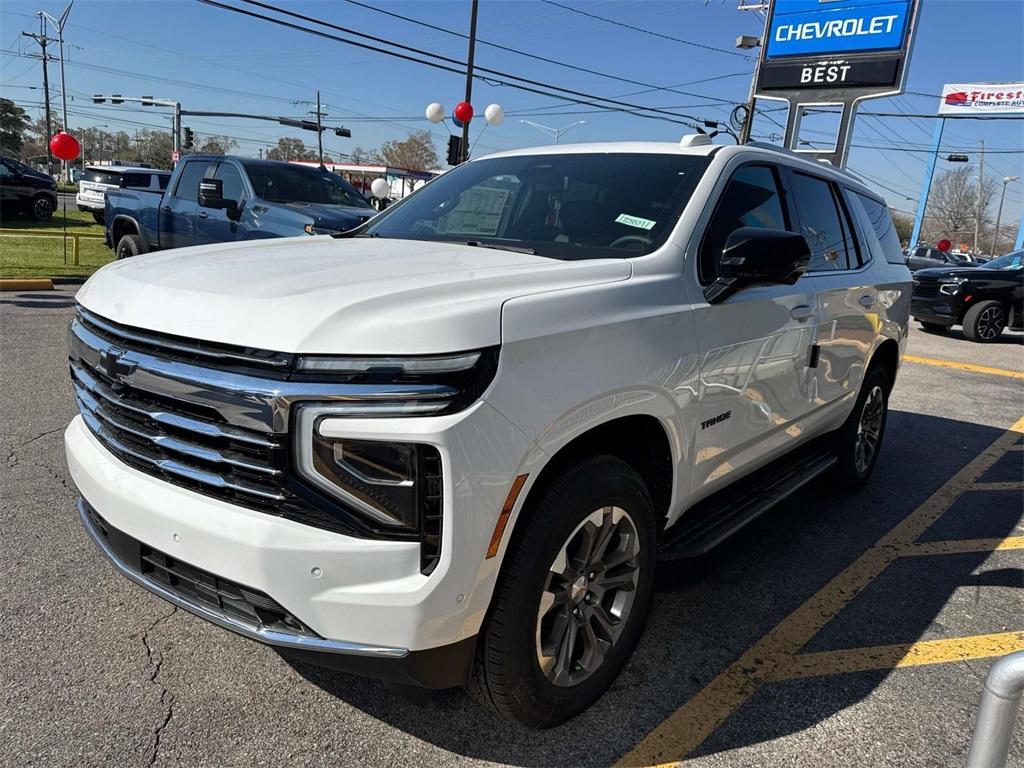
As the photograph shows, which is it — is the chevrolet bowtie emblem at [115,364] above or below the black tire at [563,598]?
above

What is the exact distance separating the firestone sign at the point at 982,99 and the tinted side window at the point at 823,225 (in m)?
52.2

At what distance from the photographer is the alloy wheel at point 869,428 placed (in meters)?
4.90

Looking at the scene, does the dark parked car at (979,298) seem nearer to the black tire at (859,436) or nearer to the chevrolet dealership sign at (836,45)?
the chevrolet dealership sign at (836,45)

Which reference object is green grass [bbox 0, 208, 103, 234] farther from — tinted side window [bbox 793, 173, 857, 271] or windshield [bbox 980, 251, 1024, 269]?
windshield [bbox 980, 251, 1024, 269]

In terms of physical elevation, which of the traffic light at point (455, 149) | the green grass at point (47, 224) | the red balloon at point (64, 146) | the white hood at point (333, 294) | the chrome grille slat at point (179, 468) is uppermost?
the traffic light at point (455, 149)

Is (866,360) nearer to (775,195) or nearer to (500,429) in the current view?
(775,195)

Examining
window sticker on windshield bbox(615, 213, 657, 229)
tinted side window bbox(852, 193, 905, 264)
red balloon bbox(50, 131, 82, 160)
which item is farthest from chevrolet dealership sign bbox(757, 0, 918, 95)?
window sticker on windshield bbox(615, 213, 657, 229)

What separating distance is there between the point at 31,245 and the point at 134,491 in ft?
56.1

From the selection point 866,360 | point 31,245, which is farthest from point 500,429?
point 31,245

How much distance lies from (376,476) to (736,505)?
208cm

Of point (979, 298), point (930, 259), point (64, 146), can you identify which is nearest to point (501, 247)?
point (979, 298)

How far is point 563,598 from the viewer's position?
2340 millimetres

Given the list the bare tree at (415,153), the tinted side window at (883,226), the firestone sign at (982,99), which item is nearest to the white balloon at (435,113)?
the tinted side window at (883,226)

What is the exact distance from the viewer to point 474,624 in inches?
79.8
